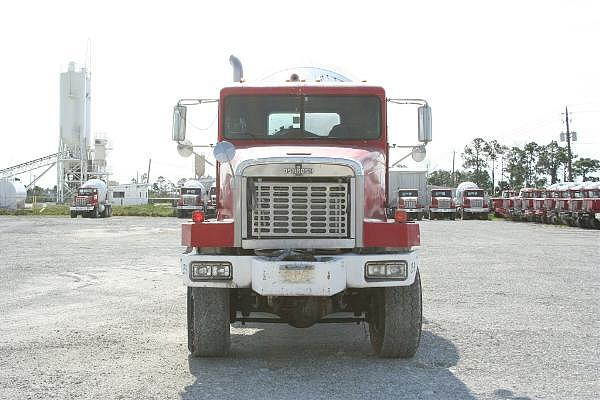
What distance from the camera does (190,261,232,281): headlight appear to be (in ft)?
20.0

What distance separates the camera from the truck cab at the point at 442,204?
4962cm

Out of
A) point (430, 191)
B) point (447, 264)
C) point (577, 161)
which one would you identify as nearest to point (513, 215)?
point (430, 191)

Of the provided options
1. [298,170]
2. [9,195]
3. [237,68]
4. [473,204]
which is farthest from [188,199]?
[298,170]

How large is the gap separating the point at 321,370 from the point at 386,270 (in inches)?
43.7

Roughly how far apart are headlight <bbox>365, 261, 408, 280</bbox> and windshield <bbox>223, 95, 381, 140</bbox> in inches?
80.4

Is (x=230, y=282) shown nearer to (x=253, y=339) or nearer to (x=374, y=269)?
(x=374, y=269)

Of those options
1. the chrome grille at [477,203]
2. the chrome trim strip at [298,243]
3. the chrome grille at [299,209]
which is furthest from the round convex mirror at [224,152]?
the chrome grille at [477,203]

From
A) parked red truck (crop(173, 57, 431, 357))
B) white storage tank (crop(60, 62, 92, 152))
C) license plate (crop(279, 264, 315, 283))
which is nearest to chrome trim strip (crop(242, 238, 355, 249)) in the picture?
parked red truck (crop(173, 57, 431, 357))

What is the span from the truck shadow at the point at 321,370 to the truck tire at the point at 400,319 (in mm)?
142

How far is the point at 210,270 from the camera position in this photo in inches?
241

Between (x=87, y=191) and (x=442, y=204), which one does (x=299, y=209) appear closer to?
(x=442, y=204)

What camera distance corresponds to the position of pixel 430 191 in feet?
169

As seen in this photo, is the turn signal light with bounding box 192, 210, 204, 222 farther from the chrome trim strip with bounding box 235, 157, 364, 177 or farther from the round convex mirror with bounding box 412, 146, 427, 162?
the round convex mirror with bounding box 412, 146, 427, 162

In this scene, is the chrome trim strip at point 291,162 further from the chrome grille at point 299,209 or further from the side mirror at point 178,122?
the side mirror at point 178,122
